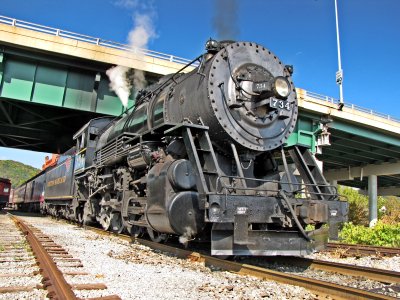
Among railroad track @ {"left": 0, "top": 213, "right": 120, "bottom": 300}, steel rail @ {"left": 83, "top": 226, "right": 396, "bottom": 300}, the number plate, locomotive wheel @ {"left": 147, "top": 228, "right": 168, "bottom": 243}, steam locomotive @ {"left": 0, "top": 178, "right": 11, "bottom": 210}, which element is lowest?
railroad track @ {"left": 0, "top": 213, "right": 120, "bottom": 300}

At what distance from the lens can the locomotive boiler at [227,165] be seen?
5.17m

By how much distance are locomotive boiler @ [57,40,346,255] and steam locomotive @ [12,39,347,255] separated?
0.05 feet

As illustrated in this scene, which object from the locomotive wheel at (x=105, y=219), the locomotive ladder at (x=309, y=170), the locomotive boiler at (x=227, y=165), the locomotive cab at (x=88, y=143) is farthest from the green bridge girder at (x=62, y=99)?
the locomotive wheel at (x=105, y=219)

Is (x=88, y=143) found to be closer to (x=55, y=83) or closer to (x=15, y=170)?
(x=55, y=83)

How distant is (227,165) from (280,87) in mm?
1539

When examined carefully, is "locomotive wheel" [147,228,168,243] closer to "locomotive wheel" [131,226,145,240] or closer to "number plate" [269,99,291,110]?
"locomotive wheel" [131,226,145,240]

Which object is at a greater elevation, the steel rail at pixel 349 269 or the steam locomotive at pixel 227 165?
the steam locomotive at pixel 227 165

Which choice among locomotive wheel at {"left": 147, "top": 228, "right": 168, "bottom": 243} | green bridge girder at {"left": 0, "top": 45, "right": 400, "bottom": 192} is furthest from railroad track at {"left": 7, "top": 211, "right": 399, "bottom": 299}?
green bridge girder at {"left": 0, "top": 45, "right": 400, "bottom": 192}

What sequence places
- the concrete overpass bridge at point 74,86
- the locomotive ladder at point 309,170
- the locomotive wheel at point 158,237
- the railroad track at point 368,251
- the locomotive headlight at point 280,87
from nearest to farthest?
the locomotive headlight at point 280,87, the locomotive ladder at point 309,170, the locomotive wheel at point 158,237, the railroad track at point 368,251, the concrete overpass bridge at point 74,86

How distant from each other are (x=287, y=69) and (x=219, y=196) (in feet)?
11.0

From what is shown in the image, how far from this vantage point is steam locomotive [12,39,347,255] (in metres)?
5.18

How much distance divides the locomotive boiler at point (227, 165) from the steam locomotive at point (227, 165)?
0.02 m

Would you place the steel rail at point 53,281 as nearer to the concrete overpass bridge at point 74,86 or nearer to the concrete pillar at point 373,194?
the concrete overpass bridge at point 74,86

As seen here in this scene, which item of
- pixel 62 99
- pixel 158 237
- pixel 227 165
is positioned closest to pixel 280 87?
pixel 227 165
